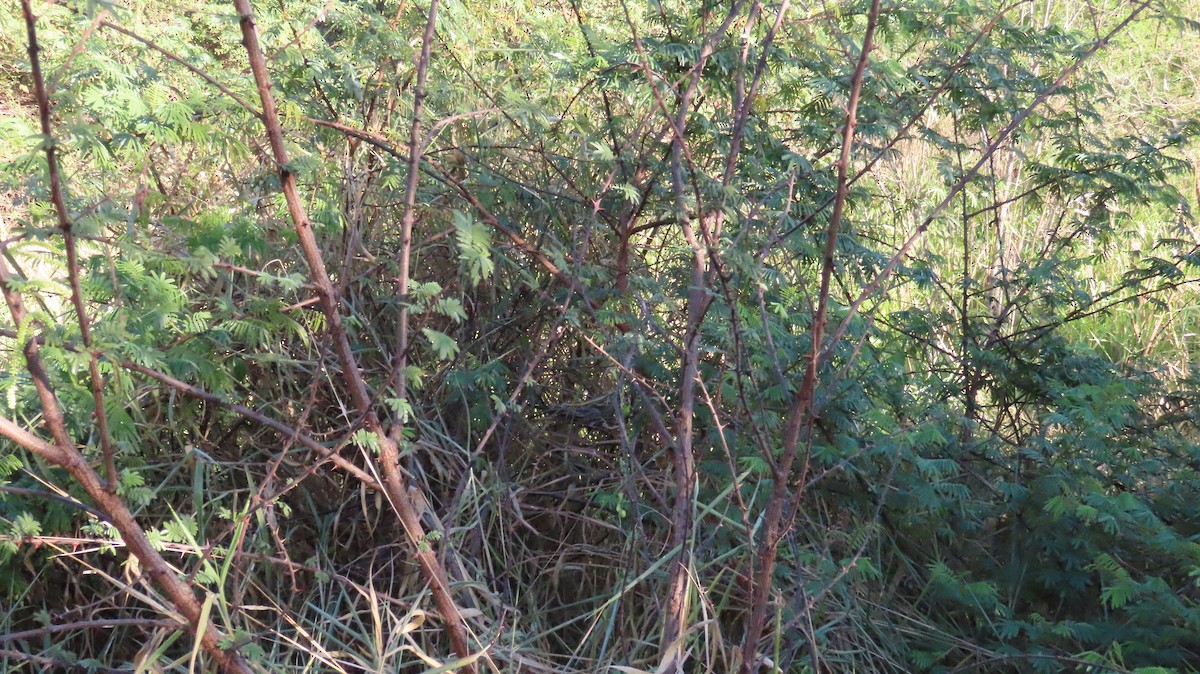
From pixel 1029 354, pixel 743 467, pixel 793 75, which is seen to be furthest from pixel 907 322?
pixel 743 467

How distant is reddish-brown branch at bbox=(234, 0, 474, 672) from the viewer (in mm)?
1625

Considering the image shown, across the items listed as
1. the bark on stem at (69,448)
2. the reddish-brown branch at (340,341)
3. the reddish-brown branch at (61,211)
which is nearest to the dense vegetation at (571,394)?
the reddish-brown branch at (340,341)

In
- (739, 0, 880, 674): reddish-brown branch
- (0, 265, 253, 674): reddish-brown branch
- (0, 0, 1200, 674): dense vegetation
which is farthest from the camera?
(0, 0, 1200, 674): dense vegetation

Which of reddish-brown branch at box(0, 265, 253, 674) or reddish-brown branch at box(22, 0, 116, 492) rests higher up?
reddish-brown branch at box(22, 0, 116, 492)

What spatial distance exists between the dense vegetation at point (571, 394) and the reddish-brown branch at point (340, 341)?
0.01 m

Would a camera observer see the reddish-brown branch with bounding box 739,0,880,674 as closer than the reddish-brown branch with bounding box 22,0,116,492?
No

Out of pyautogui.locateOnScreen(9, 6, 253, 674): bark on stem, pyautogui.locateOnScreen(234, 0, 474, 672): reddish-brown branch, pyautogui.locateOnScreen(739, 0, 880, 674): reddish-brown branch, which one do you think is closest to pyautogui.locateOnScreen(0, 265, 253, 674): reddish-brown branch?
pyautogui.locateOnScreen(9, 6, 253, 674): bark on stem

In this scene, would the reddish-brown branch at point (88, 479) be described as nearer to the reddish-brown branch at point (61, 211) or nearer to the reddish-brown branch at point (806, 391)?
the reddish-brown branch at point (61, 211)

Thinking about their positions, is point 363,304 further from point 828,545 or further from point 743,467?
point 828,545

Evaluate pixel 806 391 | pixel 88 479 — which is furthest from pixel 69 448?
pixel 806 391

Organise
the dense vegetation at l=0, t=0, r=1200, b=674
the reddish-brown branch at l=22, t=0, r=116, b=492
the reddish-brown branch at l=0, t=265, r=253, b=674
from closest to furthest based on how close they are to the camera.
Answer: the reddish-brown branch at l=22, t=0, r=116, b=492
the reddish-brown branch at l=0, t=265, r=253, b=674
the dense vegetation at l=0, t=0, r=1200, b=674

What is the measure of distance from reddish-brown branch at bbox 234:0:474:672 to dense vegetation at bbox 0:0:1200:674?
0.4 inches

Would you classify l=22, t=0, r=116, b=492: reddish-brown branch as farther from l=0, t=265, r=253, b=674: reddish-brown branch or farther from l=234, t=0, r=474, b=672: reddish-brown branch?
l=234, t=0, r=474, b=672: reddish-brown branch

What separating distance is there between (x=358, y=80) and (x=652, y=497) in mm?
1305
